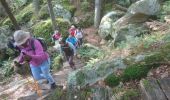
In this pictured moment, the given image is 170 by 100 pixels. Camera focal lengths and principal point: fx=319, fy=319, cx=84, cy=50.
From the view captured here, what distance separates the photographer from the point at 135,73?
552 cm

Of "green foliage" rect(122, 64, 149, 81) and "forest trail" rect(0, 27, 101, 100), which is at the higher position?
"green foliage" rect(122, 64, 149, 81)

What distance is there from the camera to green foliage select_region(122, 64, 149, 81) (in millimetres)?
5516

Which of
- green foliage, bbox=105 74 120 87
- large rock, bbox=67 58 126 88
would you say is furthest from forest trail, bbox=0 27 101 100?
green foliage, bbox=105 74 120 87

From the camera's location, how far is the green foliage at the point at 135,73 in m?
5.52

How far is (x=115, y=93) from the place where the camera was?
17.4ft

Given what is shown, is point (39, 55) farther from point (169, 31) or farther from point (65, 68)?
point (65, 68)

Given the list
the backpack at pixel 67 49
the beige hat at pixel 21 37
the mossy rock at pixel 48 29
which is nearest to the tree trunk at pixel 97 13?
the mossy rock at pixel 48 29

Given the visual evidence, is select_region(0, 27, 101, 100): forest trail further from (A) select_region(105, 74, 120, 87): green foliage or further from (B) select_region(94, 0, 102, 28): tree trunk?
(A) select_region(105, 74, 120, 87): green foliage

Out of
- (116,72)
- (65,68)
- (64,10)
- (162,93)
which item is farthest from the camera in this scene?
(64,10)

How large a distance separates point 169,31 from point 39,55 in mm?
3052

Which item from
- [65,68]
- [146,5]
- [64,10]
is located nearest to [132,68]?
[65,68]

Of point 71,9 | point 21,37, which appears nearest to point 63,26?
→ point 71,9

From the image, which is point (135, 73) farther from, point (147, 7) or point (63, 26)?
point (63, 26)

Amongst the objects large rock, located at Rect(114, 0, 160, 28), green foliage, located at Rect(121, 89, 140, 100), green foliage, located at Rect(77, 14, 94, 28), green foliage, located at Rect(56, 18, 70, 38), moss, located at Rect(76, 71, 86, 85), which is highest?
moss, located at Rect(76, 71, 86, 85)
